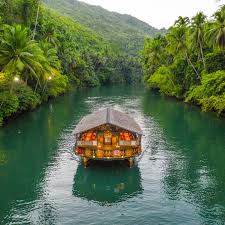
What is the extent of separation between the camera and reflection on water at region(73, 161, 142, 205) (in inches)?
922

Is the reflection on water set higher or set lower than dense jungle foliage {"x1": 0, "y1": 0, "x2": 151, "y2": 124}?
lower

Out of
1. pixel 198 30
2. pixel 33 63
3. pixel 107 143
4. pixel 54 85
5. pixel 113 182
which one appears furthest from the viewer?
pixel 54 85

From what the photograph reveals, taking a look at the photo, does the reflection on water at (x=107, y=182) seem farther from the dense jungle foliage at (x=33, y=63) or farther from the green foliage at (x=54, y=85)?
the green foliage at (x=54, y=85)

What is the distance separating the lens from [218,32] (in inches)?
2200

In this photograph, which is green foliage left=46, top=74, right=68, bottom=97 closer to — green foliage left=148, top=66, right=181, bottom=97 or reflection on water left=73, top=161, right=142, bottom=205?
green foliage left=148, top=66, right=181, bottom=97

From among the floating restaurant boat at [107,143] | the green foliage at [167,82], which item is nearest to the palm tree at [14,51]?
the floating restaurant boat at [107,143]

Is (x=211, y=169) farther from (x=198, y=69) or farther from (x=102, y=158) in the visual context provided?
(x=198, y=69)

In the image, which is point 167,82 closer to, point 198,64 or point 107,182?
point 198,64

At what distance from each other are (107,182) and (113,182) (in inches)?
16.6

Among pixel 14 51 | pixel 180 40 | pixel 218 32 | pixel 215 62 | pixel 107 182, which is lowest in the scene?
pixel 107 182

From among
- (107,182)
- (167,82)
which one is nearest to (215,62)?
(167,82)

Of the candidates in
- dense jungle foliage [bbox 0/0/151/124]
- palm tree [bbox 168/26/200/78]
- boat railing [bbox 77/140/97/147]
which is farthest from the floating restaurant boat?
palm tree [bbox 168/26/200/78]

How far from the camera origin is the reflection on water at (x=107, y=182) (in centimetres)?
2342

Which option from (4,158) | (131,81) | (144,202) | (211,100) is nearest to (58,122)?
(4,158)
